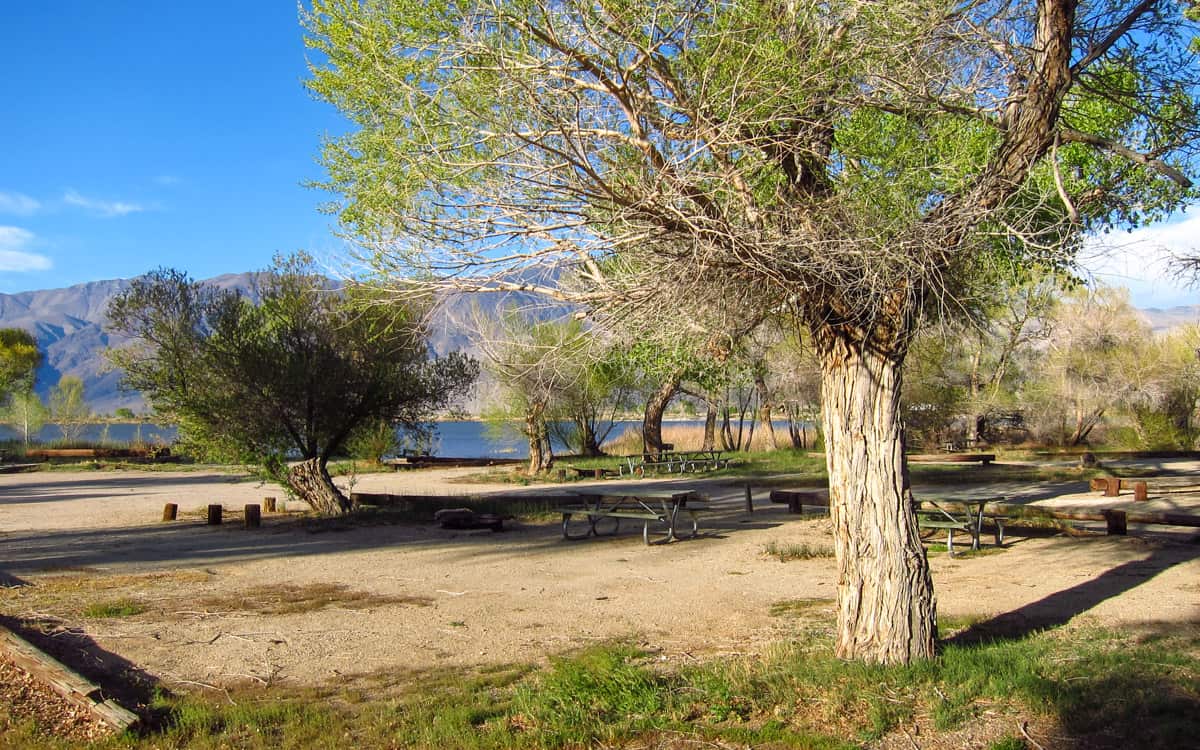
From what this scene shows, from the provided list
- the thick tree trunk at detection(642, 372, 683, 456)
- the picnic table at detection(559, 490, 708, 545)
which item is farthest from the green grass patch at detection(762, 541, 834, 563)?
the thick tree trunk at detection(642, 372, 683, 456)

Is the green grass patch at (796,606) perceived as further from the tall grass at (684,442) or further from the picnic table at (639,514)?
the tall grass at (684,442)

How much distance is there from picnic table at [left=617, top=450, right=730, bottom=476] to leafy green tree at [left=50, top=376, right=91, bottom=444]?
113 ft

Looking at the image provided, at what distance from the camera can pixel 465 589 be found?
9.40 meters

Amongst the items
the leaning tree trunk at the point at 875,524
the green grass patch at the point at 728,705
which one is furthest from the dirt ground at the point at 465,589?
the leaning tree trunk at the point at 875,524

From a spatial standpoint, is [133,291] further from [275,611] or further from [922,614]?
[922,614]

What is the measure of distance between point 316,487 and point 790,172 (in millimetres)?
12456

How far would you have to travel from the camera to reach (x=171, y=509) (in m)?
15.9

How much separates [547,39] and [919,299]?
300 centimetres

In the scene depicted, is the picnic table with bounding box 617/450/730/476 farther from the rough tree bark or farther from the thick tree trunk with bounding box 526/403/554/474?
the rough tree bark

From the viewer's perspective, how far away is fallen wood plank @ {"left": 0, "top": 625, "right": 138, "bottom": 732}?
5.00 metres

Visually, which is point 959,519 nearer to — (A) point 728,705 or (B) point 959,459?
(A) point 728,705

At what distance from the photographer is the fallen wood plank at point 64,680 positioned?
500 cm

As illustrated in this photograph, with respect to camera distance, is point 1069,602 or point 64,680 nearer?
point 64,680

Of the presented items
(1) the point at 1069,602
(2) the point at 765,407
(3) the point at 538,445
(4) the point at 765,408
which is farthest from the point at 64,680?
(4) the point at 765,408
